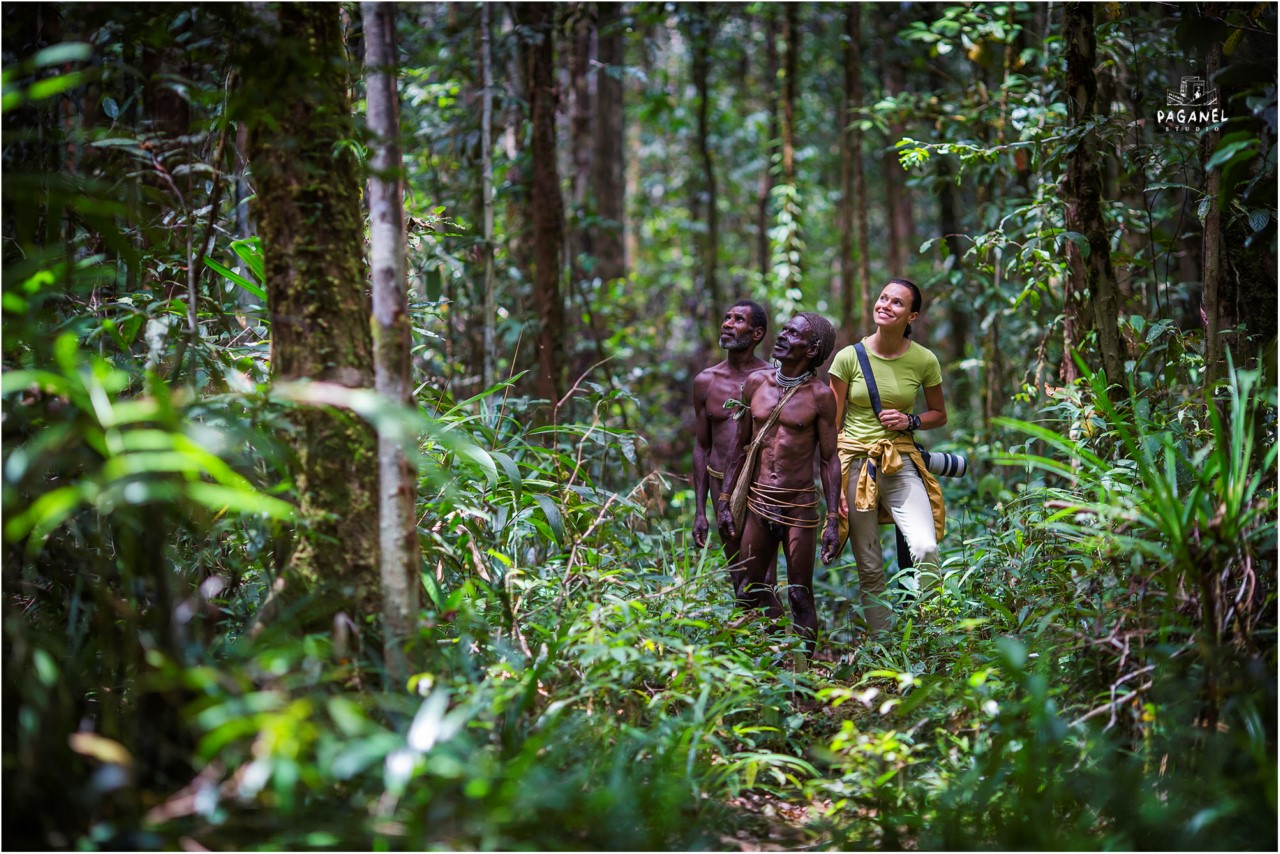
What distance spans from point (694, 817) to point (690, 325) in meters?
11.1

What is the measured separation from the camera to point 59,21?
3.95 m

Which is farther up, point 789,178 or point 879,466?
point 789,178

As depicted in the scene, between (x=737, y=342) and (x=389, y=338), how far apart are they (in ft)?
8.48

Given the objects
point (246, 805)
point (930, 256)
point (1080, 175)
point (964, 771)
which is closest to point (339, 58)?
point (246, 805)

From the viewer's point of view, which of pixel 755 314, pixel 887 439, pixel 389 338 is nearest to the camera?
pixel 389 338

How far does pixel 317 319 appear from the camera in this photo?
9.29 feet

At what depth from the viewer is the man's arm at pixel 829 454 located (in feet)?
14.6

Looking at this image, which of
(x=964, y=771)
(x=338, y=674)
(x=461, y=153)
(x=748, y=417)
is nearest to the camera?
(x=338, y=674)

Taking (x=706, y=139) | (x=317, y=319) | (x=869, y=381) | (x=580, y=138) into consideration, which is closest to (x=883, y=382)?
(x=869, y=381)

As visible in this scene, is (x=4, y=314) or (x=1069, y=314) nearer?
(x=4, y=314)

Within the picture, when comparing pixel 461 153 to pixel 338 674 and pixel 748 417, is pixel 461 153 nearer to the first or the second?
pixel 748 417

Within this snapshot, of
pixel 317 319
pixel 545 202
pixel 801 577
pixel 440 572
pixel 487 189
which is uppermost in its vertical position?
pixel 487 189

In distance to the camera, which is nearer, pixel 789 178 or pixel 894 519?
pixel 894 519

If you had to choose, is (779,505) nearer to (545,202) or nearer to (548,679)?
(548,679)
